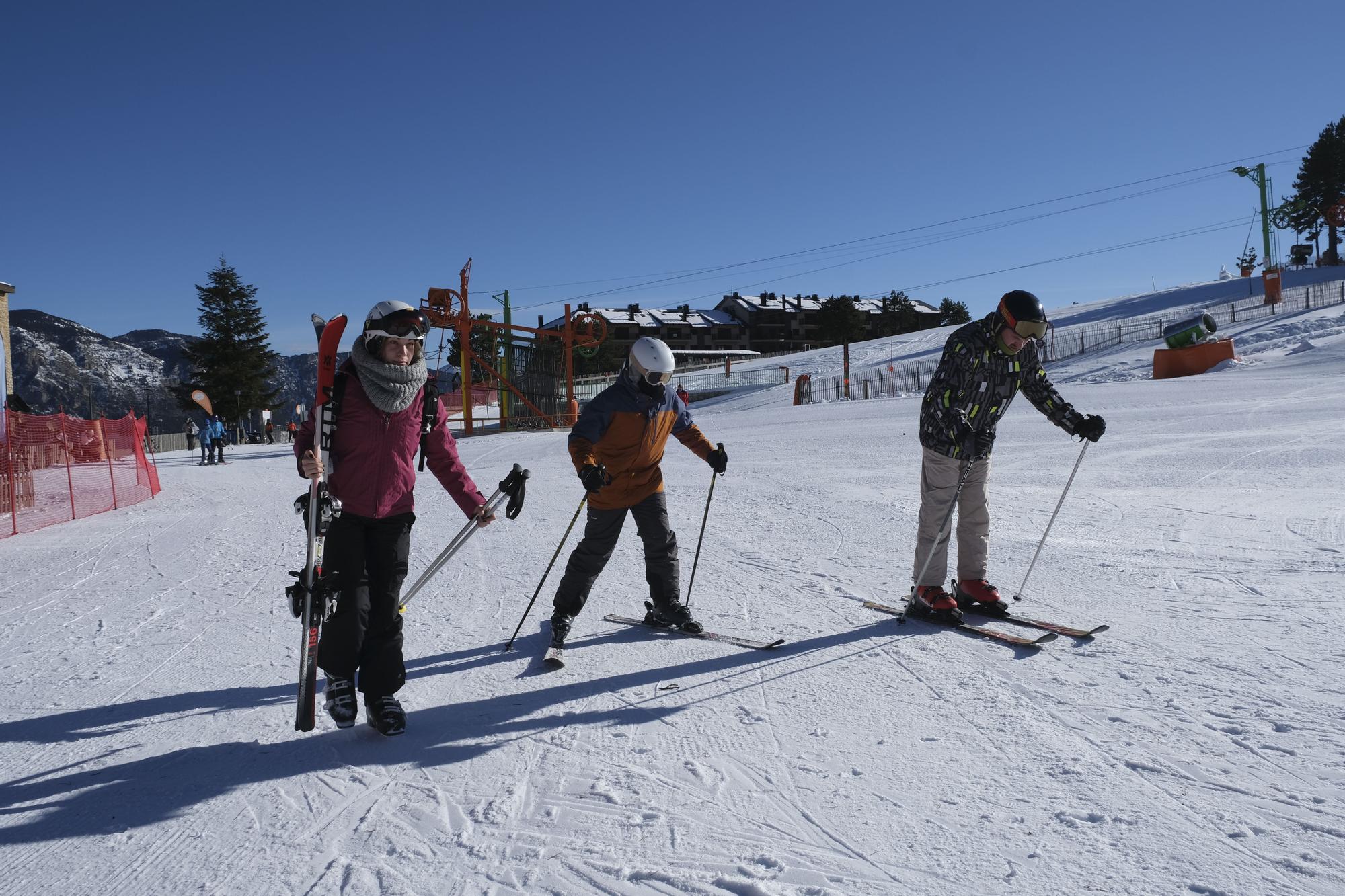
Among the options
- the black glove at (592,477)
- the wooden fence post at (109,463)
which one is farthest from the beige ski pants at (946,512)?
the wooden fence post at (109,463)

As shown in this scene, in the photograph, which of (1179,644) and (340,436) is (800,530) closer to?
(1179,644)

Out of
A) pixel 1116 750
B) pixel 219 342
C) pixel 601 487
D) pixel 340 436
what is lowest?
pixel 1116 750

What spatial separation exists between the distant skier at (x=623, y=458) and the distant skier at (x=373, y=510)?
3.45 feet

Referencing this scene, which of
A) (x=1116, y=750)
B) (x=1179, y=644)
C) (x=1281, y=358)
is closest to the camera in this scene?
(x=1116, y=750)

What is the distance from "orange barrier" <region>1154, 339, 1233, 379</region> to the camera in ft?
68.4

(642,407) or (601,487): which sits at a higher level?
(642,407)

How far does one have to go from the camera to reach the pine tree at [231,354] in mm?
55434

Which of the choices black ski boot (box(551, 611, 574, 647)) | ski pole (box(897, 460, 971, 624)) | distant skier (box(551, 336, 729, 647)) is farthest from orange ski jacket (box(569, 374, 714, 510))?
ski pole (box(897, 460, 971, 624))

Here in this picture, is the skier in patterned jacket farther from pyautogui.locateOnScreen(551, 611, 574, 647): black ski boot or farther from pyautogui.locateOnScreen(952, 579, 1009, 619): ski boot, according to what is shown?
pyautogui.locateOnScreen(551, 611, 574, 647): black ski boot

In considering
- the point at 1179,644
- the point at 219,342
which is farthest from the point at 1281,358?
the point at 219,342

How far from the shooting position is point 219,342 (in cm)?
5641

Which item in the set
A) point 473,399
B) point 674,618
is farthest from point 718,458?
point 473,399

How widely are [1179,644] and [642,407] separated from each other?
2.90 meters

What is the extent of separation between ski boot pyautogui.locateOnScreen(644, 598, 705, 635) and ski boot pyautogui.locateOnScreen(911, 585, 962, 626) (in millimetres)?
1235
